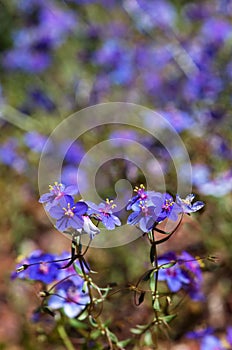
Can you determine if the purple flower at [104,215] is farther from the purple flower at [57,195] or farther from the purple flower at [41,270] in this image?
the purple flower at [41,270]

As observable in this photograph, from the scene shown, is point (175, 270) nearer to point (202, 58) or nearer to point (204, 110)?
point (204, 110)

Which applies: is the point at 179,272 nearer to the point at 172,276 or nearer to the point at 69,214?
the point at 172,276

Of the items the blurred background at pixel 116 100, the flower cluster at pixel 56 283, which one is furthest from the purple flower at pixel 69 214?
the blurred background at pixel 116 100

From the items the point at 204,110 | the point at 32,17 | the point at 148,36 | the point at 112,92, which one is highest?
the point at 32,17

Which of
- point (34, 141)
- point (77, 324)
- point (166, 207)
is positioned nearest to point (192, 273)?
point (77, 324)

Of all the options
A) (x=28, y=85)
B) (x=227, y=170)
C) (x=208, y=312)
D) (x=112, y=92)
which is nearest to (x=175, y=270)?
(x=208, y=312)

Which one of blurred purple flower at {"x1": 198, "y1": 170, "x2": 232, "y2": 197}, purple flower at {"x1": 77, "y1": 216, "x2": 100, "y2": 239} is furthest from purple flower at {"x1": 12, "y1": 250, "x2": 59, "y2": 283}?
blurred purple flower at {"x1": 198, "y1": 170, "x2": 232, "y2": 197}
